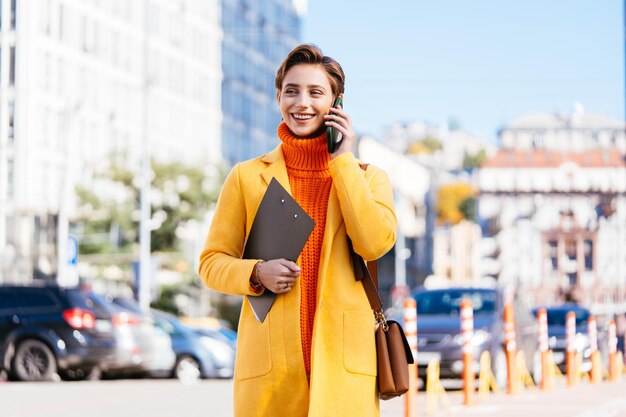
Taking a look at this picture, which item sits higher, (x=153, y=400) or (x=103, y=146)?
(x=103, y=146)

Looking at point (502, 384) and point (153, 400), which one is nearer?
point (153, 400)

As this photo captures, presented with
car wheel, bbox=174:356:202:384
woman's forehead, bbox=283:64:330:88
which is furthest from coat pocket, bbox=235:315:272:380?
car wheel, bbox=174:356:202:384

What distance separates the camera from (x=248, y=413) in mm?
4828

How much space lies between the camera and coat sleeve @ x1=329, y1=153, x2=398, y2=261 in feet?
15.9

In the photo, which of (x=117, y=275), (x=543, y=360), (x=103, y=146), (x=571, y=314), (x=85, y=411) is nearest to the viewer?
(x=85, y=411)

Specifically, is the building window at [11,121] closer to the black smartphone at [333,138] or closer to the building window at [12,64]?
the building window at [12,64]

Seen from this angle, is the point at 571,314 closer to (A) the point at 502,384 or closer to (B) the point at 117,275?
(A) the point at 502,384

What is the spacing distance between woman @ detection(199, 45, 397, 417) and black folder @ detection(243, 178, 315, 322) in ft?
0.12

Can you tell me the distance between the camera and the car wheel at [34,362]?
80.8 feet

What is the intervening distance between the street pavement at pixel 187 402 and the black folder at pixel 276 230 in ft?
32.9

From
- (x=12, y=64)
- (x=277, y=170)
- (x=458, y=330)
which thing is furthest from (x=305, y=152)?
(x=12, y=64)

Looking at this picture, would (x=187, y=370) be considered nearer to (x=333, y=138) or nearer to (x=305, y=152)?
(x=305, y=152)

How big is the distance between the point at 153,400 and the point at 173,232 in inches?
1865

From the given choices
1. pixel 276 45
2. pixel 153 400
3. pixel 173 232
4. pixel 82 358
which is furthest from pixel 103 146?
pixel 153 400
